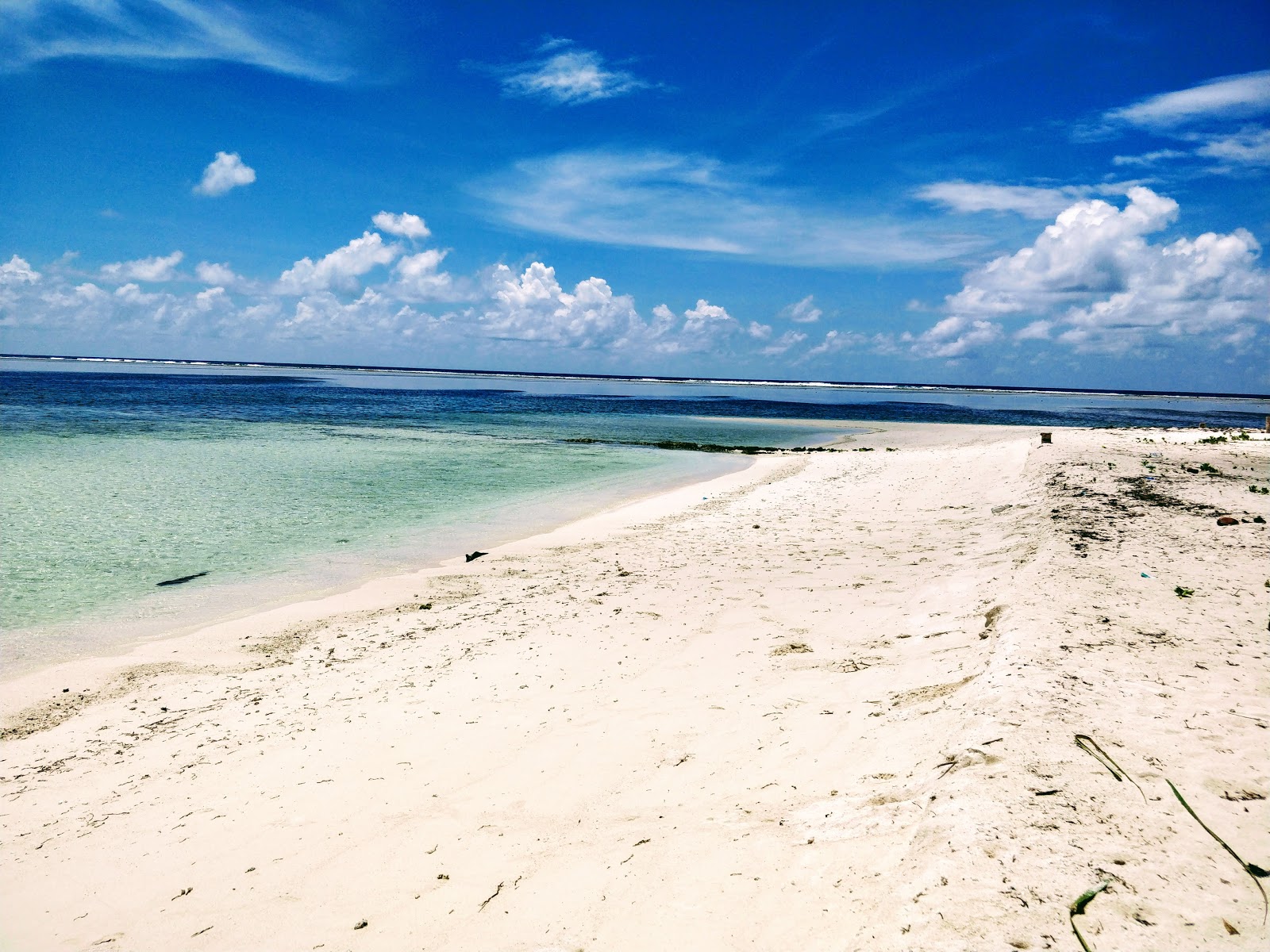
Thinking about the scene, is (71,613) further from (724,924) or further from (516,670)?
(724,924)

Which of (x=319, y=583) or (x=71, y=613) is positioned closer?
(x=71, y=613)

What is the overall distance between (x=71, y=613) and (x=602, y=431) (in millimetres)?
33918

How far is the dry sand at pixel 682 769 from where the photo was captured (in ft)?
10.7

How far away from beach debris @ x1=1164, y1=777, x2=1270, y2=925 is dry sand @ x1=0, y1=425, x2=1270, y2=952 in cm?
4

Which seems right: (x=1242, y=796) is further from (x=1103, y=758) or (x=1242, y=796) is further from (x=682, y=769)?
(x=682, y=769)

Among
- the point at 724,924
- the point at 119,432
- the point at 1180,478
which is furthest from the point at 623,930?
the point at 119,432

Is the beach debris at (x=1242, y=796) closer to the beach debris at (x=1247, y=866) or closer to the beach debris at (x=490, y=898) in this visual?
the beach debris at (x=1247, y=866)

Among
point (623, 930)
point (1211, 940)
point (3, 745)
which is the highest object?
point (1211, 940)

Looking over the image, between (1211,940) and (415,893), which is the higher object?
(1211,940)

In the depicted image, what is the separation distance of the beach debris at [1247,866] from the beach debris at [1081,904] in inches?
22.1

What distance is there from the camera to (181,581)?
1080cm

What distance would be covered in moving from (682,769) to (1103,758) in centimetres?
247

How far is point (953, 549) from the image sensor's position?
1059 centimetres

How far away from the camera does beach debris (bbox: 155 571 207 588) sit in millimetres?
10617
